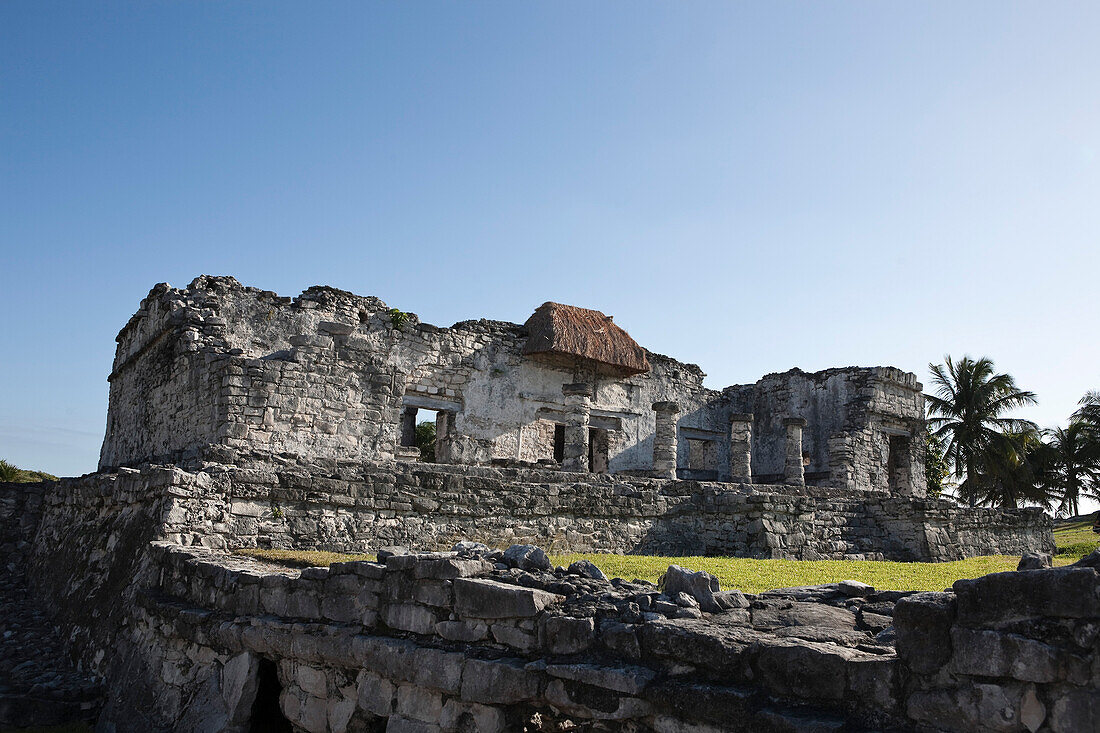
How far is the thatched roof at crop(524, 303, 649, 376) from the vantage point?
1873cm

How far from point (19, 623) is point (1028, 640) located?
938 centimetres

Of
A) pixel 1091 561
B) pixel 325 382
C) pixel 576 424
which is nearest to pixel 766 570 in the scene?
Result: pixel 1091 561

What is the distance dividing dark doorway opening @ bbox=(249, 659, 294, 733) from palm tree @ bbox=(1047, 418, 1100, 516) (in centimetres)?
3340

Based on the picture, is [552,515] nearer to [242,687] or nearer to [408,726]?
[242,687]

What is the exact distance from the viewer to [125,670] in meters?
6.41

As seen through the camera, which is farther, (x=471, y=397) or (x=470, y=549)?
(x=471, y=397)

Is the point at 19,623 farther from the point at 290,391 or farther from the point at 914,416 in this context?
the point at 914,416

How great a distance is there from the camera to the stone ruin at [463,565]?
3.03 metres

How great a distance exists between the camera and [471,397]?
59.4ft

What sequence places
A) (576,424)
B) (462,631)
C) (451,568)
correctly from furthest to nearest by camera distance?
1. (576,424)
2. (451,568)
3. (462,631)

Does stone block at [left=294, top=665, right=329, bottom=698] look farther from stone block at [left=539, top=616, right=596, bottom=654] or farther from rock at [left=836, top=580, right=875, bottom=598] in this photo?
rock at [left=836, top=580, right=875, bottom=598]

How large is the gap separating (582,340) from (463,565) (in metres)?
14.9

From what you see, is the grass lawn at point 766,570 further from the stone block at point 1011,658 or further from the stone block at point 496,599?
the stone block at point 1011,658

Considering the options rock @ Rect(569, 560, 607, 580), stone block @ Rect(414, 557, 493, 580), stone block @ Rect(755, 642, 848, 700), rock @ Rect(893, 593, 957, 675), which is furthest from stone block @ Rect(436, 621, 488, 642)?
rock @ Rect(893, 593, 957, 675)
